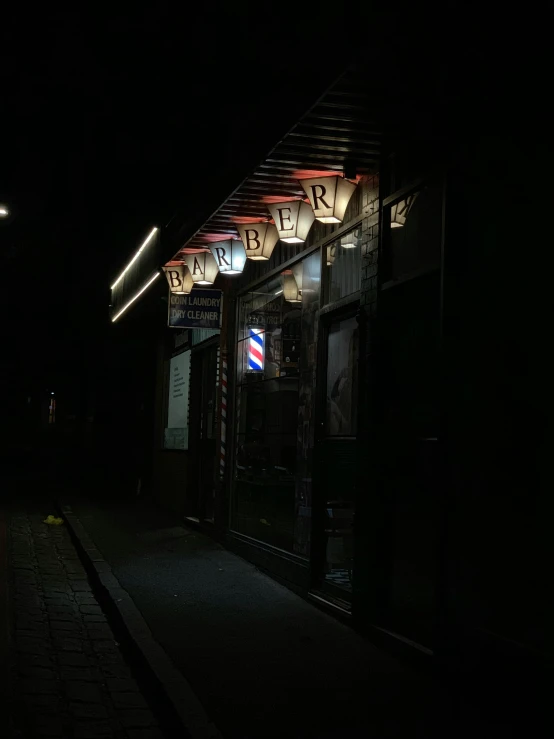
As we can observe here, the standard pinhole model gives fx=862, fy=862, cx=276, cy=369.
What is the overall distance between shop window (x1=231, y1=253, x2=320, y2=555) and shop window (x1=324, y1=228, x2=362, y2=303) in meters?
0.40

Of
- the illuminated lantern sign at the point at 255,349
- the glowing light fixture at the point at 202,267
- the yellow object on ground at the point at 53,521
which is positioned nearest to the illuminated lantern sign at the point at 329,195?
the illuminated lantern sign at the point at 255,349

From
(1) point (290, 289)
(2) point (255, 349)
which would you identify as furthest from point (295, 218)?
(2) point (255, 349)

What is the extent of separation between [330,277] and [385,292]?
1783 mm

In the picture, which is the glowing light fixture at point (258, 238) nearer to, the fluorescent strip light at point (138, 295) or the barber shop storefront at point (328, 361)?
the barber shop storefront at point (328, 361)

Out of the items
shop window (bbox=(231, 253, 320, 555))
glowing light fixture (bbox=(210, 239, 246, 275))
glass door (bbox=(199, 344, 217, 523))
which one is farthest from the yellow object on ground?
glowing light fixture (bbox=(210, 239, 246, 275))

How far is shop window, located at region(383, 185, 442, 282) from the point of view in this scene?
23.3 feet

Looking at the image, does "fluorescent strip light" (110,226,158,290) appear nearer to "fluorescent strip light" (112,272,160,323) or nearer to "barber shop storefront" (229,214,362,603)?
"fluorescent strip light" (112,272,160,323)

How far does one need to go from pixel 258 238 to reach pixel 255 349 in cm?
205

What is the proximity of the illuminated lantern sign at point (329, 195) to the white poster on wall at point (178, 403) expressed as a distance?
896 cm

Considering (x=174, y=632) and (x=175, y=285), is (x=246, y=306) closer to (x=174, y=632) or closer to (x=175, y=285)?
(x=175, y=285)

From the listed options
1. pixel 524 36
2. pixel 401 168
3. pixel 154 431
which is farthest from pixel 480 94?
pixel 154 431

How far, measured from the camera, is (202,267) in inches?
515

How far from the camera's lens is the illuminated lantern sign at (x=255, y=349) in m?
12.1

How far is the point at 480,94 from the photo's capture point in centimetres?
631
